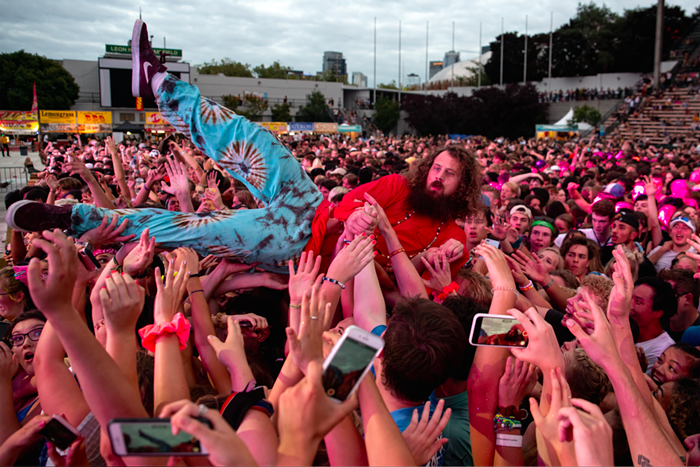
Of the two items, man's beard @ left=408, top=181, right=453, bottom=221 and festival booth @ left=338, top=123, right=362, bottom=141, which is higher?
festival booth @ left=338, top=123, right=362, bottom=141

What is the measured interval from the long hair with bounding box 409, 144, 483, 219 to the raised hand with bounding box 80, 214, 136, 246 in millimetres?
2024

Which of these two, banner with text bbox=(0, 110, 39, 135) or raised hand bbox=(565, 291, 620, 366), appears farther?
banner with text bbox=(0, 110, 39, 135)

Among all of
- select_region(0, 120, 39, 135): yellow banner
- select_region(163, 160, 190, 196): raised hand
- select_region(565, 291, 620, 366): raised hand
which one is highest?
select_region(0, 120, 39, 135): yellow banner

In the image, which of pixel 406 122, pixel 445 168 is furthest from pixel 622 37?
pixel 445 168

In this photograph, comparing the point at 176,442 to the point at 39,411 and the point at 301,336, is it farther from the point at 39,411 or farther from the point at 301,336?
the point at 39,411

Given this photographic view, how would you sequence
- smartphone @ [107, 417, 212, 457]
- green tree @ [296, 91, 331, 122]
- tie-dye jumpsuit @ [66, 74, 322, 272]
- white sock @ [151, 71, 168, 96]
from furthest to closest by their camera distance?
green tree @ [296, 91, 331, 122] < white sock @ [151, 71, 168, 96] < tie-dye jumpsuit @ [66, 74, 322, 272] < smartphone @ [107, 417, 212, 457]

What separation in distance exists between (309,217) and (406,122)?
46.6 meters

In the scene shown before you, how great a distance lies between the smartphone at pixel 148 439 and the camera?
109 centimetres

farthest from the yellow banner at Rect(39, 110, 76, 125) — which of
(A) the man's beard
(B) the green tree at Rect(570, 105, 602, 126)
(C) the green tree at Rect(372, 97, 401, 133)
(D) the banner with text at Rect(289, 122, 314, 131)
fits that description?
(B) the green tree at Rect(570, 105, 602, 126)

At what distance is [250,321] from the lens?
8.48 ft

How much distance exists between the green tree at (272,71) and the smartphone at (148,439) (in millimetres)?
73607

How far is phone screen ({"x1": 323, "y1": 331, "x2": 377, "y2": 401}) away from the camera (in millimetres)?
1219

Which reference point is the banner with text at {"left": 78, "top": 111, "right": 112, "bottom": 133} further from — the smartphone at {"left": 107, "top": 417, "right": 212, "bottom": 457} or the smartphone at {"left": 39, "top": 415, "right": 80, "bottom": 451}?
the smartphone at {"left": 107, "top": 417, "right": 212, "bottom": 457}

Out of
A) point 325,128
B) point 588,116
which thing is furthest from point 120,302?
Answer: point 588,116
